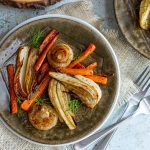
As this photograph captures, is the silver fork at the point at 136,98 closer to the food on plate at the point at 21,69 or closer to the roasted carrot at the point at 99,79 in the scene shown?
the roasted carrot at the point at 99,79

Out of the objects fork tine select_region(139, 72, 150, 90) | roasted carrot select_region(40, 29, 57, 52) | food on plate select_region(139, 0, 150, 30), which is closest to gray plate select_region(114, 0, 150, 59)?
food on plate select_region(139, 0, 150, 30)

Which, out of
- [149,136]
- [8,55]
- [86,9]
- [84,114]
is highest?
[86,9]

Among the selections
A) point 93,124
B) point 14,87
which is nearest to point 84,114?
point 93,124

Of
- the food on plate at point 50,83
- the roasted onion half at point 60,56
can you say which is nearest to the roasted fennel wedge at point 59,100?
the food on plate at point 50,83

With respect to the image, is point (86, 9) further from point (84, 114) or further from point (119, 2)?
point (84, 114)

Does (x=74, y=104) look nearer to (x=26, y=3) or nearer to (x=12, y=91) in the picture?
(x=12, y=91)
